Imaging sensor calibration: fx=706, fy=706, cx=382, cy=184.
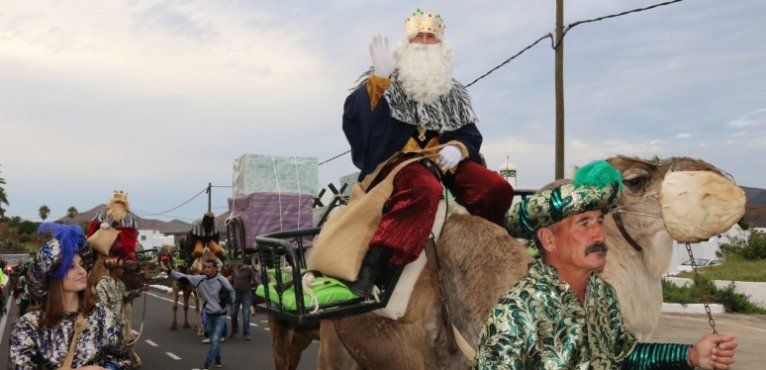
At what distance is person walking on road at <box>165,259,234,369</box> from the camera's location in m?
11.7

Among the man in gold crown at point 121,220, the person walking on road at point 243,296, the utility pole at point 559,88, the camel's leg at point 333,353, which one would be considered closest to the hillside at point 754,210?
the camel's leg at point 333,353

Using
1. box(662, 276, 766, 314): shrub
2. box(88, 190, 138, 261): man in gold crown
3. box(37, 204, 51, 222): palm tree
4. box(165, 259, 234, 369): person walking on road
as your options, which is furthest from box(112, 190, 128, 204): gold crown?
box(37, 204, 51, 222): palm tree

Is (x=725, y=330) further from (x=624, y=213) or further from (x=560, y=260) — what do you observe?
(x=560, y=260)

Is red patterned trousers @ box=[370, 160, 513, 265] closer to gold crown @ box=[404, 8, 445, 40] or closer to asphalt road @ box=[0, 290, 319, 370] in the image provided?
gold crown @ box=[404, 8, 445, 40]

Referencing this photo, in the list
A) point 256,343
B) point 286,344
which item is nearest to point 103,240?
Answer: point 286,344

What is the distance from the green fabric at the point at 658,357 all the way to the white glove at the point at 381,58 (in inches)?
104

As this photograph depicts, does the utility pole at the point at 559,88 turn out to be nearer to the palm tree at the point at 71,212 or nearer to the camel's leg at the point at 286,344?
the camel's leg at the point at 286,344

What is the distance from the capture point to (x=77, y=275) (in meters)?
3.85

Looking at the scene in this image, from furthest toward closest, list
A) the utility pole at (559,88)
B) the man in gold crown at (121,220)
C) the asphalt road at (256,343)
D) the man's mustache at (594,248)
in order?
the utility pole at (559,88) → the asphalt road at (256,343) → the man in gold crown at (121,220) → the man's mustache at (594,248)

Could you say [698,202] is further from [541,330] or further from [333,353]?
[333,353]

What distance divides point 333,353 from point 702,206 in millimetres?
2746

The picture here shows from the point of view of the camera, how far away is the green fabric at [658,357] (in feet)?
8.38

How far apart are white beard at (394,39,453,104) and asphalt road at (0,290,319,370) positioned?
311 inches

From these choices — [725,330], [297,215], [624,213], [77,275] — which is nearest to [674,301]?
[725,330]
